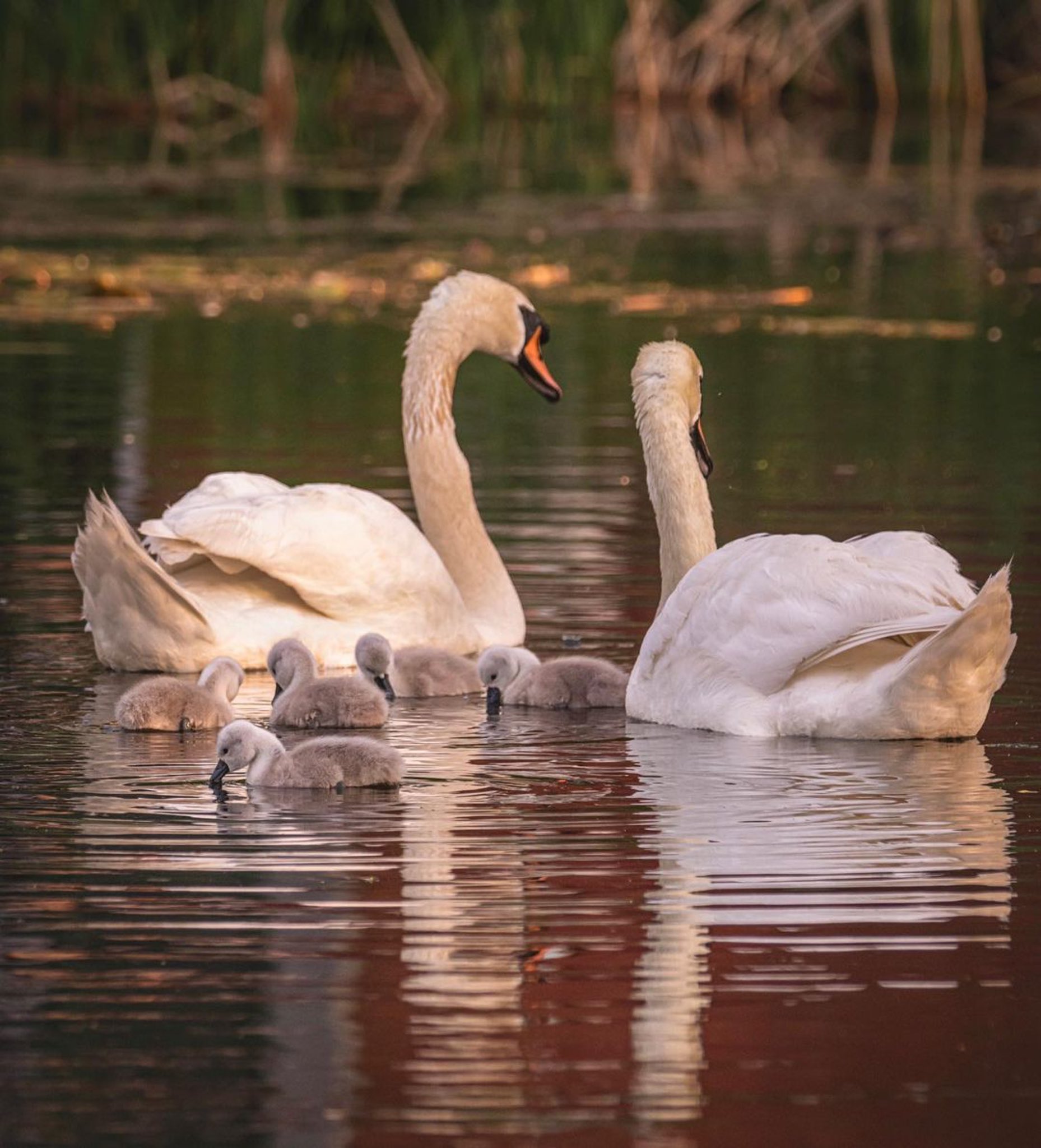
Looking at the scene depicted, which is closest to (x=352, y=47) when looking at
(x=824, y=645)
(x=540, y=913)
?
(x=824, y=645)

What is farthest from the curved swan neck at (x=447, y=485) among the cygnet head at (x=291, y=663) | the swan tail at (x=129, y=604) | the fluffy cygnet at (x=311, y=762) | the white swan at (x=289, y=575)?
the fluffy cygnet at (x=311, y=762)

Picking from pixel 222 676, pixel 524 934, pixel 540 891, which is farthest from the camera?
pixel 222 676

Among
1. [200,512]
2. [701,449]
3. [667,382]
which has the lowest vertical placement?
[200,512]

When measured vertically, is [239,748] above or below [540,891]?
above

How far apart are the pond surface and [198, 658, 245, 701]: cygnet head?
1.04 feet

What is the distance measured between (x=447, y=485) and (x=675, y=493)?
1.50 meters

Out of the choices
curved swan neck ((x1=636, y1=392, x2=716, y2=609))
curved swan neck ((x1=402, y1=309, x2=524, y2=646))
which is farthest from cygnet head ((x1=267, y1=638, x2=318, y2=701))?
curved swan neck ((x1=402, y1=309, x2=524, y2=646))

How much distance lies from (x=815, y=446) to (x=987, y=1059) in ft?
32.4

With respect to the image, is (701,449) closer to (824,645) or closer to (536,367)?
(536,367)

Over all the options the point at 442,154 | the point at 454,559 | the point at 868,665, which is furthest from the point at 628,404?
the point at 442,154

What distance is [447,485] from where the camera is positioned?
10.6 meters

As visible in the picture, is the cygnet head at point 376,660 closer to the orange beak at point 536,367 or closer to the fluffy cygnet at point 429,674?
the fluffy cygnet at point 429,674

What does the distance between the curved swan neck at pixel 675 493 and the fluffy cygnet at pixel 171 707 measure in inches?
62.6

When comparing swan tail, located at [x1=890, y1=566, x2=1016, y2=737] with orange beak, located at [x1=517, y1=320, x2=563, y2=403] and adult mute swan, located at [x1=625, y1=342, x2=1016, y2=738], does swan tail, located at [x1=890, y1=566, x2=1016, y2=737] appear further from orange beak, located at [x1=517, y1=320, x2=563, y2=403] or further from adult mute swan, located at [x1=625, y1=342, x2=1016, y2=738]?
orange beak, located at [x1=517, y1=320, x2=563, y2=403]
